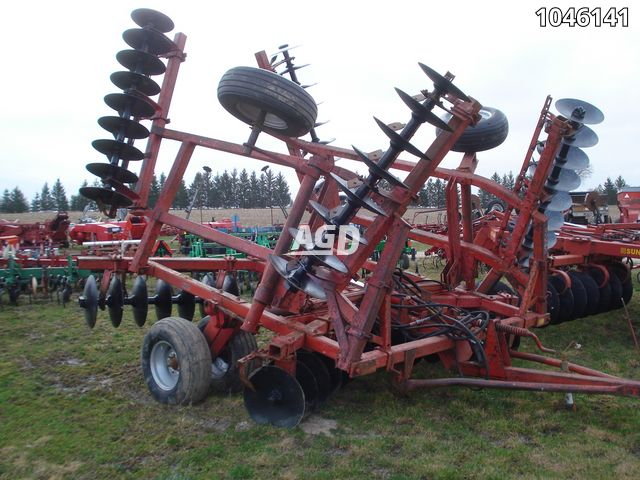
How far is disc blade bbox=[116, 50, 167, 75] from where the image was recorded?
4.26 meters

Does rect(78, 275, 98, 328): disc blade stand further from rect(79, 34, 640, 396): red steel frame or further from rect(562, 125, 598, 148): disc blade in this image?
rect(562, 125, 598, 148): disc blade

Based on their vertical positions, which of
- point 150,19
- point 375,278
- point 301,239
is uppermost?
point 150,19

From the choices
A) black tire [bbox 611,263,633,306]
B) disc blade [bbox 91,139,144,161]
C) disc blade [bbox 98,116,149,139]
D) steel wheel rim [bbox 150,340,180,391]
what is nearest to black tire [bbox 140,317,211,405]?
steel wheel rim [bbox 150,340,180,391]

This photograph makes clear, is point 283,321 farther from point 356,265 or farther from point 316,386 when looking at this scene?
point 356,265

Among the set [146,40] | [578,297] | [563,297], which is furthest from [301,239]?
[578,297]

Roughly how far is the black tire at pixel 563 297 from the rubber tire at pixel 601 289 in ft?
2.75

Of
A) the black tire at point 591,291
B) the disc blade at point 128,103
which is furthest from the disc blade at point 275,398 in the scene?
the black tire at point 591,291

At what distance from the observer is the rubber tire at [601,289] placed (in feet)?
22.9

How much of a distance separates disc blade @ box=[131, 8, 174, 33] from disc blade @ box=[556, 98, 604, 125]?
3496 mm

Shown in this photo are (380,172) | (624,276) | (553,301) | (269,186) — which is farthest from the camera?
(269,186)

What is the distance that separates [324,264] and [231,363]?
159 cm

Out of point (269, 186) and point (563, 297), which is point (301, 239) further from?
point (269, 186)

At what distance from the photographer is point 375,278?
3266mm

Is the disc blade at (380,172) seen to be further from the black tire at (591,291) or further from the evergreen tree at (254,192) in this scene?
the evergreen tree at (254,192)
